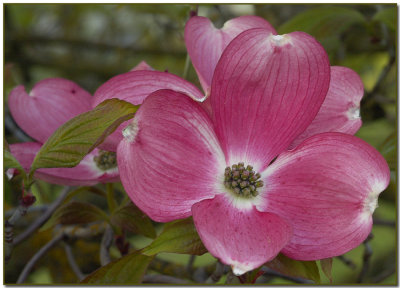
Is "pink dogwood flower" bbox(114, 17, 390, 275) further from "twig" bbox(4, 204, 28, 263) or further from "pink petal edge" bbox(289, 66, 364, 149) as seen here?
"twig" bbox(4, 204, 28, 263)

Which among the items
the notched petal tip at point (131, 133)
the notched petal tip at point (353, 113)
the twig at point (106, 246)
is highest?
the notched petal tip at point (131, 133)

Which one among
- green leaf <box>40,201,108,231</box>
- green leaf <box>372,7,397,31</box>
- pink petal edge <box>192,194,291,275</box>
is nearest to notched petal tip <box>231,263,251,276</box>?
pink petal edge <box>192,194,291,275</box>

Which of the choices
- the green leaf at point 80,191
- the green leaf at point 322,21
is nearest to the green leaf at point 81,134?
the green leaf at point 80,191

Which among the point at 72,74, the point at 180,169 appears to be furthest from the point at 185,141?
the point at 72,74

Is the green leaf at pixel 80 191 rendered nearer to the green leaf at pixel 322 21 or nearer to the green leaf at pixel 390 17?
the green leaf at pixel 322 21

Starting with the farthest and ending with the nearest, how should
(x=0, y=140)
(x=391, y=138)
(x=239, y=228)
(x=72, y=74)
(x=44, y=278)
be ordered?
(x=72, y=74)
(x=44, y=278)
(x=391, y=138)
(x=0, y=140)
(x=239, y=228)

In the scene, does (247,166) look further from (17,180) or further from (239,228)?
(17,180)
